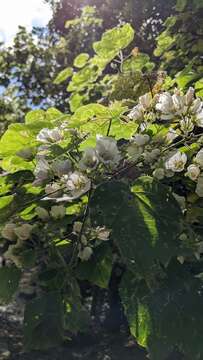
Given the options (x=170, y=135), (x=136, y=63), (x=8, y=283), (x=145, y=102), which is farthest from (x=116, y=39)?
(x=8, y=283)

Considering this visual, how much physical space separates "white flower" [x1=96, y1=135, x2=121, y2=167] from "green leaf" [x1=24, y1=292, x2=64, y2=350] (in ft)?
1.30

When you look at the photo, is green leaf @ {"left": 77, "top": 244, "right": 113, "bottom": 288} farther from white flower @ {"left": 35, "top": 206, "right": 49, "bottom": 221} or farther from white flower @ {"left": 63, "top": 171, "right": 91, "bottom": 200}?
white flower @ {"left": 63, "top": 171, "right": 91, "bottom": 200}

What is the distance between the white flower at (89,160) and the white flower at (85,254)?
26cm

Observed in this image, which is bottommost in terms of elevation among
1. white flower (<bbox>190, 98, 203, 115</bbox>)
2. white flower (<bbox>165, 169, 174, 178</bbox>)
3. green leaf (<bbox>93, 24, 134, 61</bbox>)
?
white flower (<bbox>165, 169, 174, 178</bbox>)

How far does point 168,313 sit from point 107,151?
0.41 meters

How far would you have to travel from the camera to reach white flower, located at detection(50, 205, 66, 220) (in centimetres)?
141

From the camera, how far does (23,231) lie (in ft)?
4.43

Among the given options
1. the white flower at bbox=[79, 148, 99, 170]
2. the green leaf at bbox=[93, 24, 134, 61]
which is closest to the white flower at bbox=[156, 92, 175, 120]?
the white flower at bbox=[79, 148, 99, 170]

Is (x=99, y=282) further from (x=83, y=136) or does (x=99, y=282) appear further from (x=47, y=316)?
(x=83, y=136)

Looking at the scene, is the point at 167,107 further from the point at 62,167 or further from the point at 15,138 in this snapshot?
the point at 15,138

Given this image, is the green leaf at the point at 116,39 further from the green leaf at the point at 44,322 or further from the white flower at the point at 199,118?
the green leaf at the point at 44,322

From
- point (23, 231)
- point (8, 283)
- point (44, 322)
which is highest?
point (23, 231)

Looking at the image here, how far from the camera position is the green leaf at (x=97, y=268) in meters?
1.42

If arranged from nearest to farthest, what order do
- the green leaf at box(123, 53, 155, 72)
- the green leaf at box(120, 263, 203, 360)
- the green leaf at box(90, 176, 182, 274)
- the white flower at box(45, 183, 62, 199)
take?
the green leaf at box(90, 176, 182, 274) < the green leaf at box(120, 263, 203, 360) < the white flower at box(45, 183, 62, 199) < the green leaf at box(123, 53, 155, 72)
